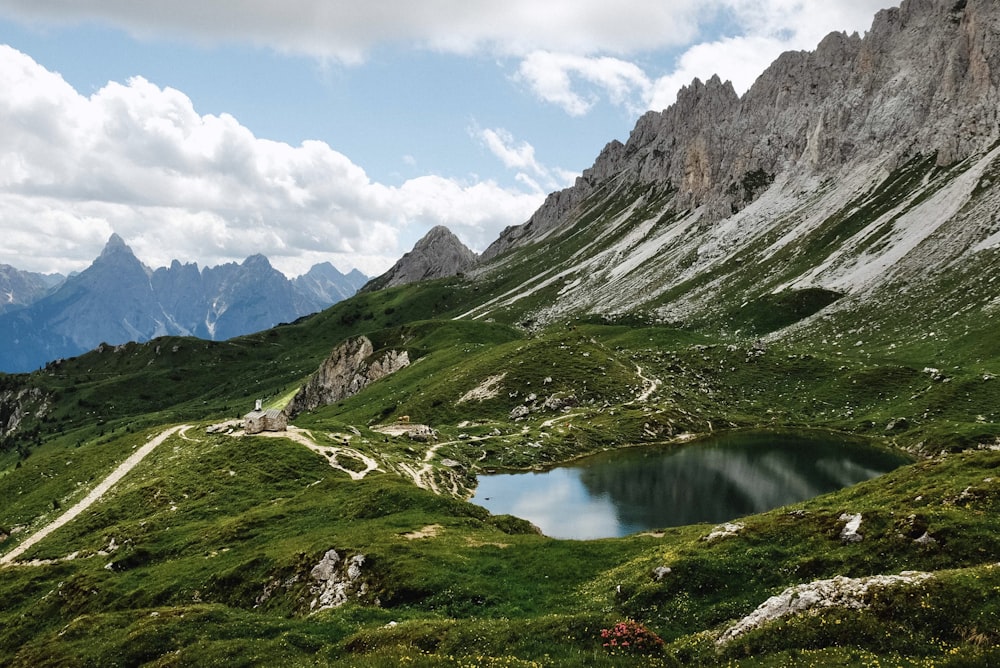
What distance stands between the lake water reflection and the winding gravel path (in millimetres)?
45108

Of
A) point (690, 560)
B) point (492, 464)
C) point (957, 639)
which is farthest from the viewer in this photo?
point (492, 464)

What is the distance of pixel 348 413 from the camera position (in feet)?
428

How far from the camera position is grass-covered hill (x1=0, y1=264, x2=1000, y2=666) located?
21.7 meters

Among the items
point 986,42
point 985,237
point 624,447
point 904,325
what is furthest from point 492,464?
point 986,42

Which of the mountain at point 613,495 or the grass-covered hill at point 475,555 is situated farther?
the mountain at point 613,495

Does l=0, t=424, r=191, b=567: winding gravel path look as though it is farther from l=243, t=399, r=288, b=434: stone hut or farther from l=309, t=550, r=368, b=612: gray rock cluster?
l=309, t=550, r=368, b=612: gray rock cluster

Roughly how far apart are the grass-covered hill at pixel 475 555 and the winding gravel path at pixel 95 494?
1.41m

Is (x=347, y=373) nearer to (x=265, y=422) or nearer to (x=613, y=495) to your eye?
(x=265, y=422)

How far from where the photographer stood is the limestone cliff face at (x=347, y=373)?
170 m

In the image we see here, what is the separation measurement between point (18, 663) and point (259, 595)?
12.2 metres

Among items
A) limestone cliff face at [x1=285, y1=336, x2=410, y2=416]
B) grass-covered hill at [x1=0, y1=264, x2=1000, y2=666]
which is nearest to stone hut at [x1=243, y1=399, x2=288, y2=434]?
grass-covered hill at [x1=0, y1=264, x2=1000, y2=666]

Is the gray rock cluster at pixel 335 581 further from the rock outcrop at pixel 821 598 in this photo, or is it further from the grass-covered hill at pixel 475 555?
the rock outcrop at pixel 821 598

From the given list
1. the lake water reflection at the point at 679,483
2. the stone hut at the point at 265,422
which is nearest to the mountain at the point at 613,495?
the lake water reflection at the point at 679,483

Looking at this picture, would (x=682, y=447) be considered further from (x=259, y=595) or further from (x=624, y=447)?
(x=259, y=595)
